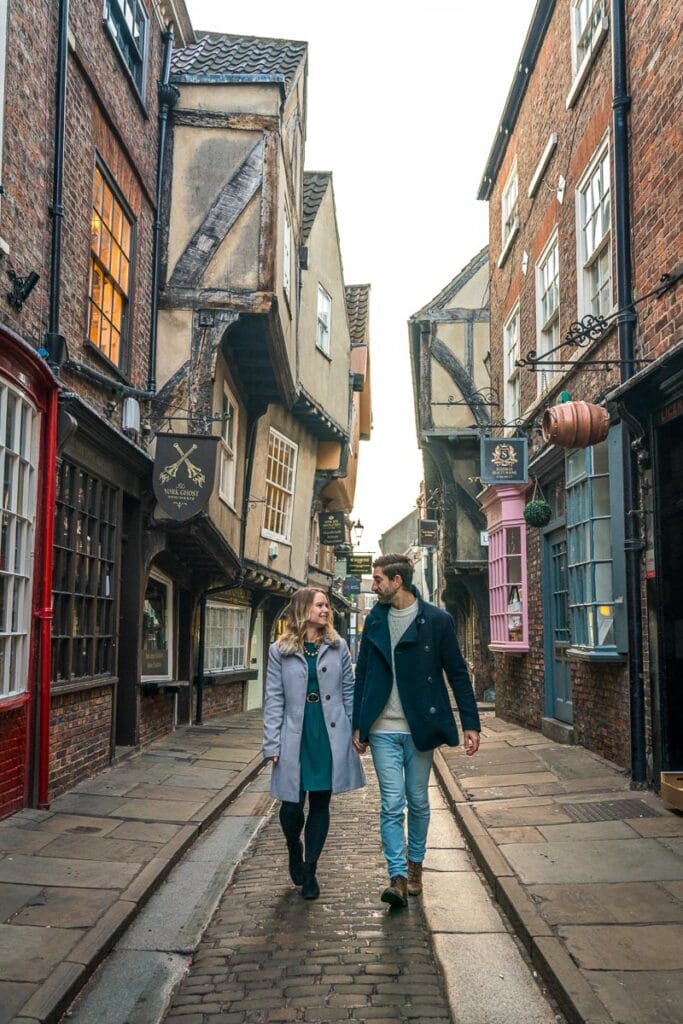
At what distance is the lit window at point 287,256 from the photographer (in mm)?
14938

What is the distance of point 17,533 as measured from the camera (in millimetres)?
7398

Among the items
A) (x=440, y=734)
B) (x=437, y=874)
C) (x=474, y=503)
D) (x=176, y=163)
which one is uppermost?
(x=176, y=163)

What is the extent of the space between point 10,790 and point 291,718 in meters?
2.73

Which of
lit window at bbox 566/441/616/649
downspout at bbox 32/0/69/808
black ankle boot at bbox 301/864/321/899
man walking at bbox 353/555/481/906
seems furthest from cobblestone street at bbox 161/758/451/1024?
lit window at bbox 566/441/616/649

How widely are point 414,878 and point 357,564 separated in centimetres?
3052

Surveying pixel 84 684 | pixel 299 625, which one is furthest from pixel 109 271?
pixel 299 625

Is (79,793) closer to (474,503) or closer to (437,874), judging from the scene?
(437,874)

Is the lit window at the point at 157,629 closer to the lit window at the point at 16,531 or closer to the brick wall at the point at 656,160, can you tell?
the lit window at the point at 16,531

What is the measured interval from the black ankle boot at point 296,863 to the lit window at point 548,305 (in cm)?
775

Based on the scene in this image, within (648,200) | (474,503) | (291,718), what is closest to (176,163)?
(648,200)

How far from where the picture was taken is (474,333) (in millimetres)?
23078

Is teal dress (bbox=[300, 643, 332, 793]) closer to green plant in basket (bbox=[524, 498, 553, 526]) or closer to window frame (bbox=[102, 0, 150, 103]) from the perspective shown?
green plant in basket (bbox=[524, 498, 553, 526])

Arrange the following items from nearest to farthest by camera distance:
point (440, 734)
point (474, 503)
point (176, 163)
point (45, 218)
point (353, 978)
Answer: point (353, 978) < point (440, 734) < point (45, 218) < point (176, 163) < point (474, 503)

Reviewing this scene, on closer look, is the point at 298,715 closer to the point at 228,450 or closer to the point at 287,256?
the point at 228,450
